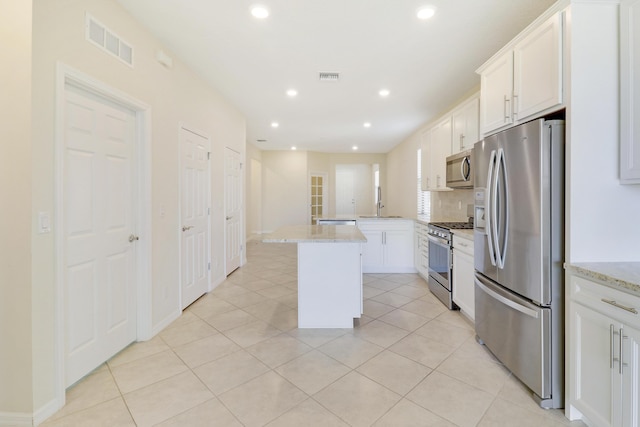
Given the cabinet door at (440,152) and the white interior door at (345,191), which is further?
the white interior door at (345,191)

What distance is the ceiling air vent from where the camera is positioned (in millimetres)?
3435

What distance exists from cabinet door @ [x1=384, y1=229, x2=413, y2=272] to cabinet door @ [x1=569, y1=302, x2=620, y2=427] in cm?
327

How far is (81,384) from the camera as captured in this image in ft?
6.53

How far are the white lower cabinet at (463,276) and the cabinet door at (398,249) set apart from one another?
65.6 inches

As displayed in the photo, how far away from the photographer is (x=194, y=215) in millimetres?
3557

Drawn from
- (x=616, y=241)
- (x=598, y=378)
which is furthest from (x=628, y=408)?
(x=616, y=241)

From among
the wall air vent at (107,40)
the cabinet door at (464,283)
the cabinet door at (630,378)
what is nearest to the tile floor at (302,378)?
the cabinet door at (464,283)

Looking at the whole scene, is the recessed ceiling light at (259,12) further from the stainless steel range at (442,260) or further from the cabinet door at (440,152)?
the stainless steel range at (442,260)

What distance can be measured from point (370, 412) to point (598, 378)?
1.23m

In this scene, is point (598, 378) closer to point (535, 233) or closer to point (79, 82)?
point (535, 233)

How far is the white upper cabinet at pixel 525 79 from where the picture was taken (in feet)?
5.75

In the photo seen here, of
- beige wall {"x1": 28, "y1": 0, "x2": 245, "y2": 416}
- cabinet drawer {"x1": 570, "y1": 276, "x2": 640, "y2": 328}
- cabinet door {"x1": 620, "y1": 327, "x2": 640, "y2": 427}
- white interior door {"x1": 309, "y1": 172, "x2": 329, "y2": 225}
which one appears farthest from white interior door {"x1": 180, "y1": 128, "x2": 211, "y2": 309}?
white interior door {"x1": 309, "y1": 172, "x2": 329, "y2": 225}

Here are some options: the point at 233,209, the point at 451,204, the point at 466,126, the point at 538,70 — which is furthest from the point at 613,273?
the point at 233,209

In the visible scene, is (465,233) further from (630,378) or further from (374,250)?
(374,250)
